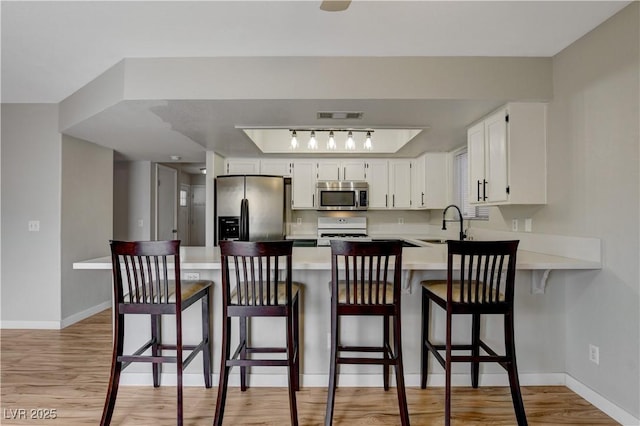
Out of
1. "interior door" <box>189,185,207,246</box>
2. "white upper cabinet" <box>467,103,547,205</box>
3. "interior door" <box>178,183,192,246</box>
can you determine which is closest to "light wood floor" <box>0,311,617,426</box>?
"white upper cabinet" <box>467,103,547,205</box>

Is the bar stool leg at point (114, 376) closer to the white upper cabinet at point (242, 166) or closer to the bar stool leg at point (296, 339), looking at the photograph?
the bar stool leg at point (296, 339)

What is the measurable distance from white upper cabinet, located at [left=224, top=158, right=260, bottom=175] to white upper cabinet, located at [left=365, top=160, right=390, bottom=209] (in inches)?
63.1

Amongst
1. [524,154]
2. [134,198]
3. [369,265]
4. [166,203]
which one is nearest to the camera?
[369,265]

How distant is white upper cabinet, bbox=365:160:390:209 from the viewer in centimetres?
478

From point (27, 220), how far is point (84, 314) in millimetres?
1215

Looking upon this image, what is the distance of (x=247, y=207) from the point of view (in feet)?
14.0

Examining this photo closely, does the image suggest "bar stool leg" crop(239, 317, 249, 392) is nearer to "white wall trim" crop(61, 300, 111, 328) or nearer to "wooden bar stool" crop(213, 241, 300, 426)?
"wooden bar stool" crop(213, 241, 300, 426)

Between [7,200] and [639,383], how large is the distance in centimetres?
541

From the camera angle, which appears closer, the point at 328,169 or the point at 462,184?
the point at 462,184

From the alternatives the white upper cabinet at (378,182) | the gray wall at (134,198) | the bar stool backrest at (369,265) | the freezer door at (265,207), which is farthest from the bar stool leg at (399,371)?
the gray wall at (134,198)

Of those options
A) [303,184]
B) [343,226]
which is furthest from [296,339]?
[343,226]

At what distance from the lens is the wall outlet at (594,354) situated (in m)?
2.06

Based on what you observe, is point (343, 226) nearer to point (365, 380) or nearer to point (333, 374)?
point (365, 380)

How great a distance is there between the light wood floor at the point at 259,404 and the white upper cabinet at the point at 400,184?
112 inches
